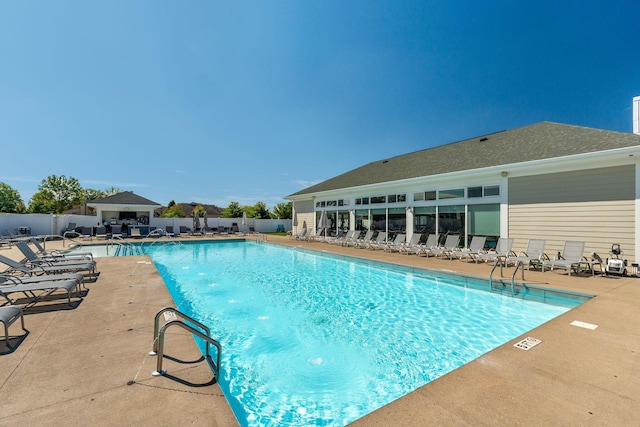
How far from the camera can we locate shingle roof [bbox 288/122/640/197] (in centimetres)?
852

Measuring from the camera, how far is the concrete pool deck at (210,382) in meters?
2.08

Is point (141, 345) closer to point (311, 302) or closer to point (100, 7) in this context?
point (311, 302)

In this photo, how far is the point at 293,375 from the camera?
3709mm

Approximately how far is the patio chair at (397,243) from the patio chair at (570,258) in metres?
5.50

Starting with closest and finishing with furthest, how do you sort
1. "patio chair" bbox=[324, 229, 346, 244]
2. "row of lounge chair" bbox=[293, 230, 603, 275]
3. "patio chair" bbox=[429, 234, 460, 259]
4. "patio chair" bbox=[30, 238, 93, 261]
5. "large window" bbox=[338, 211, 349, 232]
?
"row of lounge chair" bbox=[293, 230, 603, 275]
"patio chair" bbox=[30, 238, 93, 261]
"patio chair" bbox=[429, 234, 460, 259]
"patio chair" bbox=[324, 229, 346, 244]
"large window" bbox=[338, 211, 349, 232]

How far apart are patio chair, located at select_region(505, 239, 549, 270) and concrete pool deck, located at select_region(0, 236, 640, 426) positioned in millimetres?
4533

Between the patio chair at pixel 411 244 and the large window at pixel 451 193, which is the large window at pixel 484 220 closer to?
the large window at pixel 451 193

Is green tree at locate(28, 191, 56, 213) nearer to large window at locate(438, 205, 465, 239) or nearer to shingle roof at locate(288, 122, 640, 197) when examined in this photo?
shingle roof at locate(288, 122, 640, 197)

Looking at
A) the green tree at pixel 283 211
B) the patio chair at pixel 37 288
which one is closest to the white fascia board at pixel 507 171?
the patio chair at pixel 37 288

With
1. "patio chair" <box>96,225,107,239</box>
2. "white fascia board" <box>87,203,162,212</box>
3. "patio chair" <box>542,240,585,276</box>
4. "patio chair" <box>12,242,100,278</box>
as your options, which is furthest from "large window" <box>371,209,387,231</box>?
"white fascia board" <box>87,203,162,212</box>

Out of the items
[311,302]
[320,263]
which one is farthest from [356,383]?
[320,263]

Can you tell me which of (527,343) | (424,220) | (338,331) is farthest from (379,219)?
(527,343)

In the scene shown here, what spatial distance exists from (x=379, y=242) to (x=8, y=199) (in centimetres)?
7279

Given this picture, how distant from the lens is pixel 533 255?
862cm
